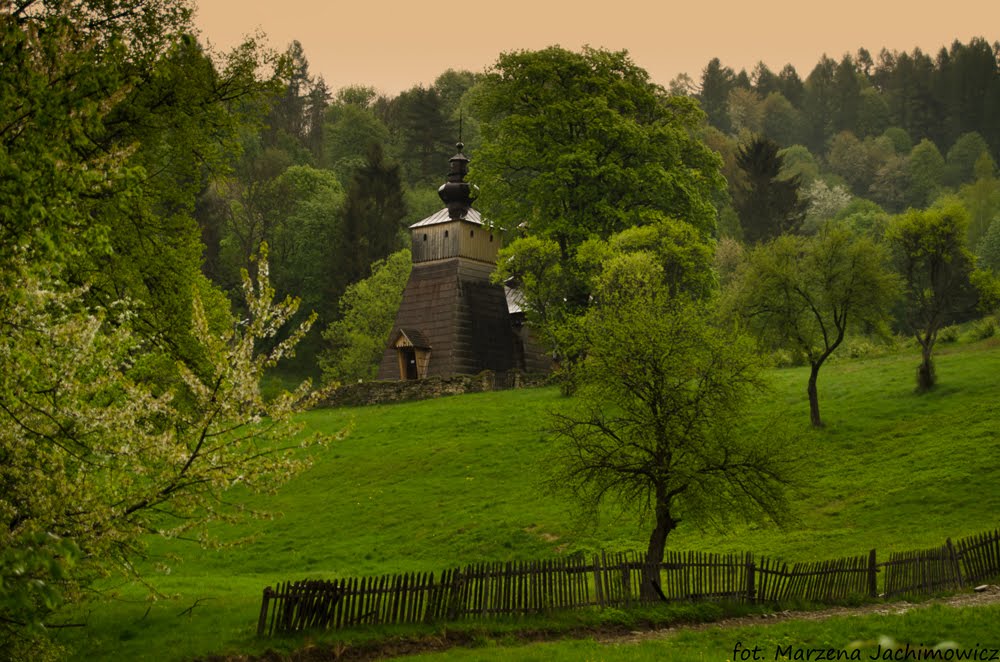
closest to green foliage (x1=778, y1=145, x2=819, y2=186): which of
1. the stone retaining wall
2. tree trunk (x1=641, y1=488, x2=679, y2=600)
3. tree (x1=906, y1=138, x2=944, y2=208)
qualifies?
tree (x1=906, y1=138, x2=944, y2=208)

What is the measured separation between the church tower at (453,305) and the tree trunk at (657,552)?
35364 millimetres

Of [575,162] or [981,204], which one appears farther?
[981,204]

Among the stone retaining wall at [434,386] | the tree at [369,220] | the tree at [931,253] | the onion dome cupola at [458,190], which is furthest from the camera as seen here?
the tree at [369,220]

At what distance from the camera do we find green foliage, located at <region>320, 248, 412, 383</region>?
72.1 meters

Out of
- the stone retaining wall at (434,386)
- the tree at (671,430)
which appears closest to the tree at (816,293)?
the tree at (671,430)

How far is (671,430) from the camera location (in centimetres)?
2667

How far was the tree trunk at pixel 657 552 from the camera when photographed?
25.5 metres

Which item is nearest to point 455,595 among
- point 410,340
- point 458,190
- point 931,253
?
point 931,253

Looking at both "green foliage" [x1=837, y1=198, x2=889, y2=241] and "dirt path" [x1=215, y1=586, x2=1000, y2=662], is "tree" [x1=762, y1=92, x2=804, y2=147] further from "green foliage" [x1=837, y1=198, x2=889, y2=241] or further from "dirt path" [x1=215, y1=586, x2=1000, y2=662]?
"dirt path" [x1=215, y1=586, x2=1000, y2=662]

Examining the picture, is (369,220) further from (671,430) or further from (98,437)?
(98,437)

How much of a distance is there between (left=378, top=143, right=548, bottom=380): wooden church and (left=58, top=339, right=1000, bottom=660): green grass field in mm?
12807

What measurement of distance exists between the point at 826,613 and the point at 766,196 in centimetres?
7941

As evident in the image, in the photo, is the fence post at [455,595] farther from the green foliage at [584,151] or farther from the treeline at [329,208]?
the treeline at [329,208]

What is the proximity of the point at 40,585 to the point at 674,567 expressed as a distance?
64.4ft
